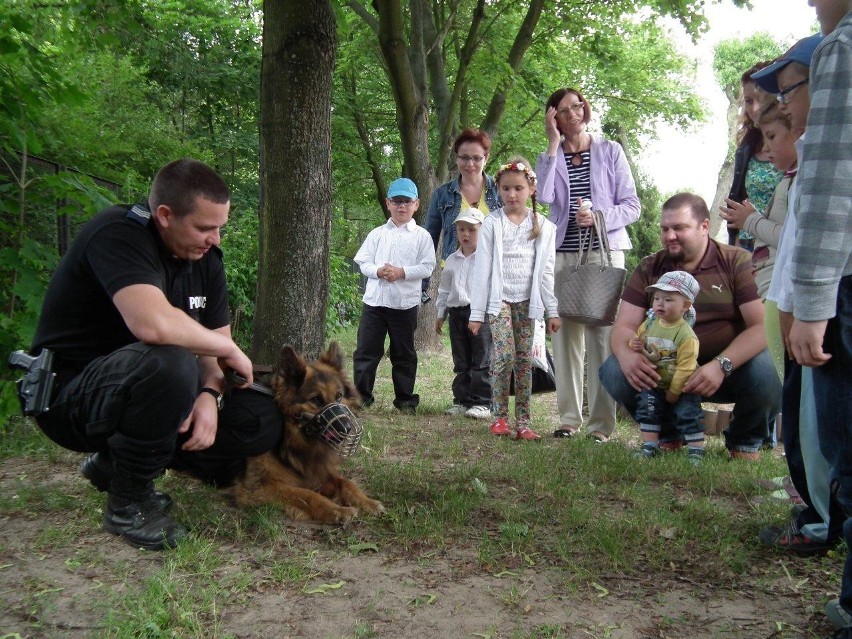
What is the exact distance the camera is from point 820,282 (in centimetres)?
209

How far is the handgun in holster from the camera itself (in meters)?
2.98

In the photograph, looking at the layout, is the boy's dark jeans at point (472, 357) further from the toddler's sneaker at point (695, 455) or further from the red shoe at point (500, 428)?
the toddler's sneaker at point (695, 455)

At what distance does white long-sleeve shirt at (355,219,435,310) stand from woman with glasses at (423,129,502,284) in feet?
0.62

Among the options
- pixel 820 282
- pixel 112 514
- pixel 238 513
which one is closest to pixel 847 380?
pixel 820 282

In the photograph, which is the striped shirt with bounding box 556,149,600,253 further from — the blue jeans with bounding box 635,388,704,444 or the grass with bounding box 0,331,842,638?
the grass with bounding box 0,331,842,638

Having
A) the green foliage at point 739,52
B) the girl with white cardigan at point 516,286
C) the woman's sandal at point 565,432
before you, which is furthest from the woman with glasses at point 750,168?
the green foliage at point 739,52

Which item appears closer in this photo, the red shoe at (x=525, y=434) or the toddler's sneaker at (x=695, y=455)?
the toddler's sneaker at (x=695, y=455)

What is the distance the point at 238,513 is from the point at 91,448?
740 millimetres

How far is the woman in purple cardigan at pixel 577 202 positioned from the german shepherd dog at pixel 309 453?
7.91ft

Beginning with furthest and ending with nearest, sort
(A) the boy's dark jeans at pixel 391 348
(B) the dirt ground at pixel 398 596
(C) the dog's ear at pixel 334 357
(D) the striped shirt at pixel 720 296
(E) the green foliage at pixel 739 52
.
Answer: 1. (E) the green foliage at pixel 739 52
2. (A) the boy's dark jeans at pixel 391 348
3. (D) the striped shirt at pixel 720 296
4. (C) the dog's ear at pixel 334 357
5. (B) the dirt ground at pixel 398 596

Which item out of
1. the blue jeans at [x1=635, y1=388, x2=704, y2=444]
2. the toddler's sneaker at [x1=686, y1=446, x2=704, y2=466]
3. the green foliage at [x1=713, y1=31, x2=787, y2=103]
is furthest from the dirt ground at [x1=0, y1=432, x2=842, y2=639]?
the green foliage at [x1=713, y1=31, x2=787, y2=103]

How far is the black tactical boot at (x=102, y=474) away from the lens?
10.8 feet

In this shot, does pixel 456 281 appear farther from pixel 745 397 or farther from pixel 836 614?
pixel 836 614

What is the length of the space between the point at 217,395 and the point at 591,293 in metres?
2.96
